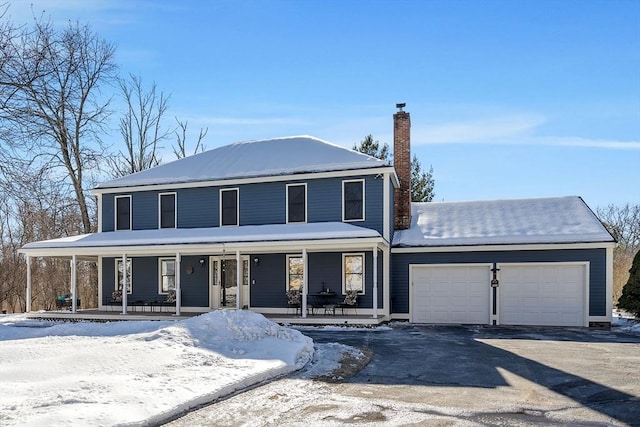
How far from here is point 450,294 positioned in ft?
58.4

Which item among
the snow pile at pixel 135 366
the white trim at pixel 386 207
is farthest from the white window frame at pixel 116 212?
the white trim at pixel 386 207

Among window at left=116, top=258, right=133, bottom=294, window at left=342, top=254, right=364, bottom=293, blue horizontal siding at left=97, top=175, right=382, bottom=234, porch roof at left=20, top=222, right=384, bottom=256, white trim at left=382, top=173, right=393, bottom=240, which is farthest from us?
window at left=116, top=258, right=133, bottom=294

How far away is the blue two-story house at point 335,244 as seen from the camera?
16.9 m

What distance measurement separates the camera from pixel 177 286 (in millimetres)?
18156

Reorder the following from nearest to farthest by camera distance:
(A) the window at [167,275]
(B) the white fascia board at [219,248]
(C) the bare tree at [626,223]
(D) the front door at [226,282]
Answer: (B) the white fascia board at [219,248], (D) the front door at [226,282], (A) the window at [167,275], (C) the bare tree at [626,223]

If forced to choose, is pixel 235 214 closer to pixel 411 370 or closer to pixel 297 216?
pixel 297 216

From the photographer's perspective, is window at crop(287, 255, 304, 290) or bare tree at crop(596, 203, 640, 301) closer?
window at crop(287, 255, 304, 290)

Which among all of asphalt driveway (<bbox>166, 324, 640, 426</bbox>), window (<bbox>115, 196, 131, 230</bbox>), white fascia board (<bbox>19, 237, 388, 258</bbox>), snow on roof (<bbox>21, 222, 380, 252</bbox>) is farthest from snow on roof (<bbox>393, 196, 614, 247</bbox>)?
window (<bbox>115, 196, 131, 230</bbox>)

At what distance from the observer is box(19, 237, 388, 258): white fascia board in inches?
639

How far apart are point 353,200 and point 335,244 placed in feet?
7.83

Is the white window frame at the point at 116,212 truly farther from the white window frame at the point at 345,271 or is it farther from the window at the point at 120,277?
the white window frame at the point at 345,271

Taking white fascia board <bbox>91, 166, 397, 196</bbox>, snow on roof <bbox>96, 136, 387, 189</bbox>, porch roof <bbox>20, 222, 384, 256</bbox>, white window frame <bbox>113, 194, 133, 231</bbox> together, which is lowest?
porch roof <bbox>20, 222, 384, 256</bbox>

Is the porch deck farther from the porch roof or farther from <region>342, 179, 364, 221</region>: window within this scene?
<region>342, 179, 364, 221</region>: window

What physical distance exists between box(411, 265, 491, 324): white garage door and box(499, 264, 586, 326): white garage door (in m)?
0.64
